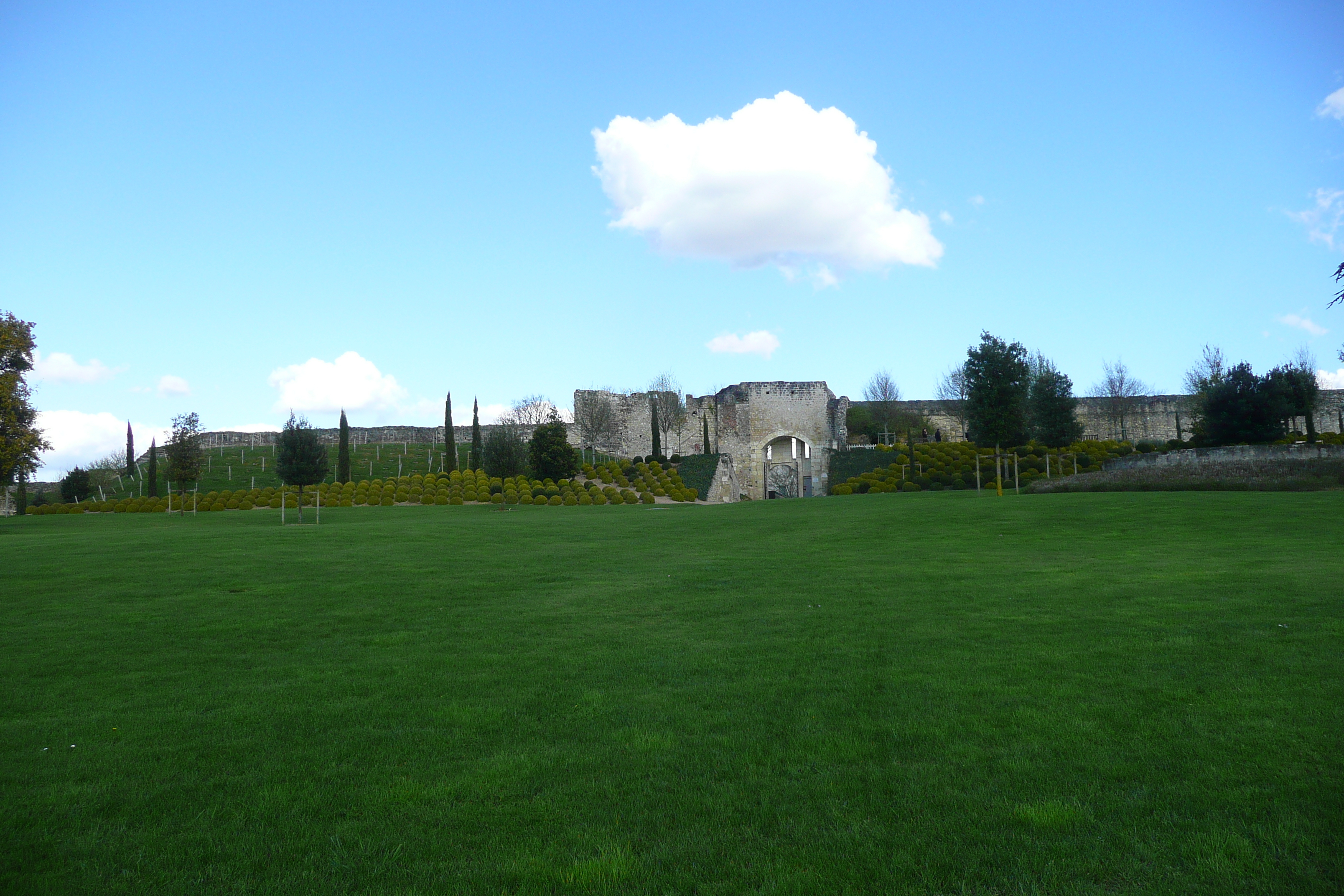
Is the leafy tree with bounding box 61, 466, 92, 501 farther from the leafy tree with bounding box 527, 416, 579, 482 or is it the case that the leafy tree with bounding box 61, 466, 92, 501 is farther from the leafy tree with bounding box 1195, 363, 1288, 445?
the leafy tree with bounding box 1195, 363, 1288, 445

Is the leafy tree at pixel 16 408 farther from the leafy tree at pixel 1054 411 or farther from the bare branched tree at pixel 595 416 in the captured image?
the leafy tree at pixel 1054 411

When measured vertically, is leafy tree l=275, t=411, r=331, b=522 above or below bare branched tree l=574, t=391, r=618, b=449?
below

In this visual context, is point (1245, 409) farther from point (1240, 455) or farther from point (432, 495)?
point (432, 495)

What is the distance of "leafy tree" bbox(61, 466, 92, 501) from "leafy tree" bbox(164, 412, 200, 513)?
12.0 m

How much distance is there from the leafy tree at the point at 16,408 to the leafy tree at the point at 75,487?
61.0ft

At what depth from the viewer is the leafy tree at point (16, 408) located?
88.0 feet

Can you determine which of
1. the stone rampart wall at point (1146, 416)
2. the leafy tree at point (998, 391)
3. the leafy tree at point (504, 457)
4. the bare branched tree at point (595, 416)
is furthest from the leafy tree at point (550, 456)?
the stone rampart wall at point (1146, 416)

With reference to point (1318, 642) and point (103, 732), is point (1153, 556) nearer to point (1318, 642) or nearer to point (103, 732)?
point (1318, 642)

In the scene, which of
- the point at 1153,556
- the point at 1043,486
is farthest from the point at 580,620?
the point at 1043,486

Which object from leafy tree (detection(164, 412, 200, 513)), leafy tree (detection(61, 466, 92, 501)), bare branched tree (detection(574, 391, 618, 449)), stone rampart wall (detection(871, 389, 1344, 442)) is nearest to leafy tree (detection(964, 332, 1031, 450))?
stone rampart wall (detection(871, 389, 1344, 442))

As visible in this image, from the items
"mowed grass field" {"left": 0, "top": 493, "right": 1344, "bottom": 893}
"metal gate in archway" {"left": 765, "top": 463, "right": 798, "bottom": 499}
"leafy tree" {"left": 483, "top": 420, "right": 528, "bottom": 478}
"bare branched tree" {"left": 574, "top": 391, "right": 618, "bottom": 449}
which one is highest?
"bare branched tree" {"left": 574, "top": 391, "right": 618, "bottom": 449}

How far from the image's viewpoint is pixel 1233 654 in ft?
20.4

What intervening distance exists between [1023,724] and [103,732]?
5.48 m

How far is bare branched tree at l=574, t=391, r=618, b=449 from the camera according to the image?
184 ft
